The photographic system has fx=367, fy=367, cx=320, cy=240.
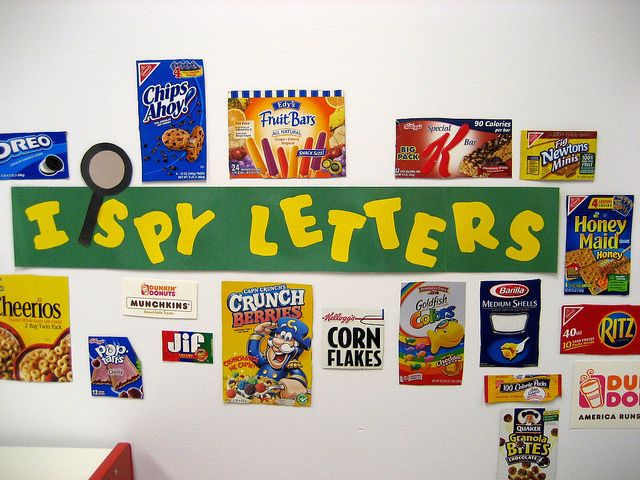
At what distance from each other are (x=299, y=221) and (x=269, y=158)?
0.55 feet

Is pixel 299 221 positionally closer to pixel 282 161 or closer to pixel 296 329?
pixel 282 161

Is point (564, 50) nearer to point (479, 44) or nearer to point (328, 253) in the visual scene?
point (479, 44)

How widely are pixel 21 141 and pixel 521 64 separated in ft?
4.04

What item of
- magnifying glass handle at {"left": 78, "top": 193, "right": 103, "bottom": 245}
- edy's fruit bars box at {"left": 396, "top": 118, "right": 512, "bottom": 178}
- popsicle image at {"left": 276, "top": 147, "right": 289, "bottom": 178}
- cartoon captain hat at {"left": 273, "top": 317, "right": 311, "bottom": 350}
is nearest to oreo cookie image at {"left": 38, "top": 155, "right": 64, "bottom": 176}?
magnifying glass handle at {"left": 78, "top": 193, "right": 103, "bottom": 245}

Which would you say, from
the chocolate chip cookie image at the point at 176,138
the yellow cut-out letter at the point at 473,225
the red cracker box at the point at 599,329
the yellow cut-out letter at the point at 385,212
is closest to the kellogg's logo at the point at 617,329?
the red cracker box at the point at 599,329

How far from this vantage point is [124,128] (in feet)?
2.96

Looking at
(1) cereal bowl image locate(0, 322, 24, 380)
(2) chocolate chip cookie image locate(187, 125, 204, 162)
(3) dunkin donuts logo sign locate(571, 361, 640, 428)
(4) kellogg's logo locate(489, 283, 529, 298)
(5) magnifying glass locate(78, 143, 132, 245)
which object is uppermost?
(2) chocolate chip cookie image locate(187, 125, 204, 162)

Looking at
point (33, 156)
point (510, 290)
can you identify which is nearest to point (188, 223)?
point (33, 156)

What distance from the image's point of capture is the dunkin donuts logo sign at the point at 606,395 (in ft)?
3.00

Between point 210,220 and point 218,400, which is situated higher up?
point 210,220

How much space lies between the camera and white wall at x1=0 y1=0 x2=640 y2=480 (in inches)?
33.6

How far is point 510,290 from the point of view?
2.92 feet

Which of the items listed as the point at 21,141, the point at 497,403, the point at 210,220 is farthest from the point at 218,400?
the point at 21,141

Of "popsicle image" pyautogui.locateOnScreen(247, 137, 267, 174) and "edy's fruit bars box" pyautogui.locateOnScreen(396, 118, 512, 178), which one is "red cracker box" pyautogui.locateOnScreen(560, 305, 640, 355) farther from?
"popsicle image" pyautogui.locateOnScreen(247, 137, 267, 174)
